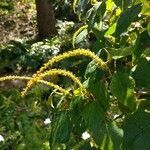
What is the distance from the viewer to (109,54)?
1271 mm

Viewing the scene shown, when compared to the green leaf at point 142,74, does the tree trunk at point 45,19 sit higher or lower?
lower

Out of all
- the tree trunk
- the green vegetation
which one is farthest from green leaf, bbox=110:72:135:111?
the tree trunk

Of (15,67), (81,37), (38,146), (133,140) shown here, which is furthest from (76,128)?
(15,67)

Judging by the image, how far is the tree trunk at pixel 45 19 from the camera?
12.6 meters

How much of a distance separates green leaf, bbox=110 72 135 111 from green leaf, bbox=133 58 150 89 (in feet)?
0.07

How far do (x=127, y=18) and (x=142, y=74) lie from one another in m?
0.14

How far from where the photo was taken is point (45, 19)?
42.0 ft

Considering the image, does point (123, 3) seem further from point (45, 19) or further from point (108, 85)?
point (45, 19)

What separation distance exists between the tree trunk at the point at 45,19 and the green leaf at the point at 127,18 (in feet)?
37.6

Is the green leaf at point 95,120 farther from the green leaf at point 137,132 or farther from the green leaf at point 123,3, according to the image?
the green leaf at point 123,3

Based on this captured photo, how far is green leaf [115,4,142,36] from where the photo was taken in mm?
1182

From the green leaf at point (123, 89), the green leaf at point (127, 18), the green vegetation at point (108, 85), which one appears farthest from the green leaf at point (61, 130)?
the green leaf at point (127, 18)

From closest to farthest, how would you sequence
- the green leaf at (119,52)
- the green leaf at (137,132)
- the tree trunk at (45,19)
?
the green leaf at (137,132) < the green leaf at (119,52) < the tree trunk at (45,19)

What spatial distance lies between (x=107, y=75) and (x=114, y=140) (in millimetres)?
176
